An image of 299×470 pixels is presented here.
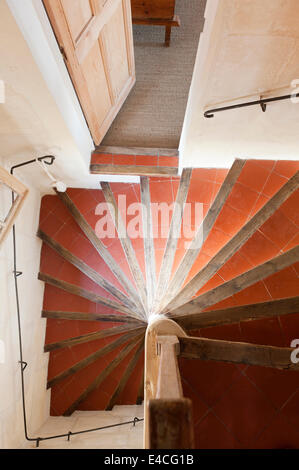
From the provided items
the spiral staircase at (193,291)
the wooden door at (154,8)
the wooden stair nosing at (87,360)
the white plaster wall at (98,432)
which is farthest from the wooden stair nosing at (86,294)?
the wooden door at (154,8)

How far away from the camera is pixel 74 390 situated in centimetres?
354

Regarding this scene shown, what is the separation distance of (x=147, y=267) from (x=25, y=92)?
6.00 ft

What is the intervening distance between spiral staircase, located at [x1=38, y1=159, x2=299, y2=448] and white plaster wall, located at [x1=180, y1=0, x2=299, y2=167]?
255 mm

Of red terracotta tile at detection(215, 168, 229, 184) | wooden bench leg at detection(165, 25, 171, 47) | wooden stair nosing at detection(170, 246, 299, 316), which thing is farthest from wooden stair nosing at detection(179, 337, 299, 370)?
wooden bench leg at detection(165, 25, 171, 47)

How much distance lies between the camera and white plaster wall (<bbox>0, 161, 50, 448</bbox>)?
2621 millimetres

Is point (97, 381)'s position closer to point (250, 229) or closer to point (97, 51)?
point (250, 229)

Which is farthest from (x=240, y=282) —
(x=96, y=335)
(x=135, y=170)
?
(x=96, y=335)

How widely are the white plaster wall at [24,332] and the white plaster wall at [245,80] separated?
185cm

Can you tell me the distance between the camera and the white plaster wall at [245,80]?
167 centimetres

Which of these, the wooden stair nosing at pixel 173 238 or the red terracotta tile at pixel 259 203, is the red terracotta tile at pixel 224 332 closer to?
the wooden stair nosing at pixel 173 238

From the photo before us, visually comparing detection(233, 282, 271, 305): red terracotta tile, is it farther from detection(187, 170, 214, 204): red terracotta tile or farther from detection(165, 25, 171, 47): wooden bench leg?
detection(165, 25, 171, 47): wooden bench leg

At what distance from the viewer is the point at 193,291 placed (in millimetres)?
2461

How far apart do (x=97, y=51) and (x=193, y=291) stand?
7.01 feet

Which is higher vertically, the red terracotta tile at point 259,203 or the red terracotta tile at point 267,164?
the red terracotta tile at point 267,164
